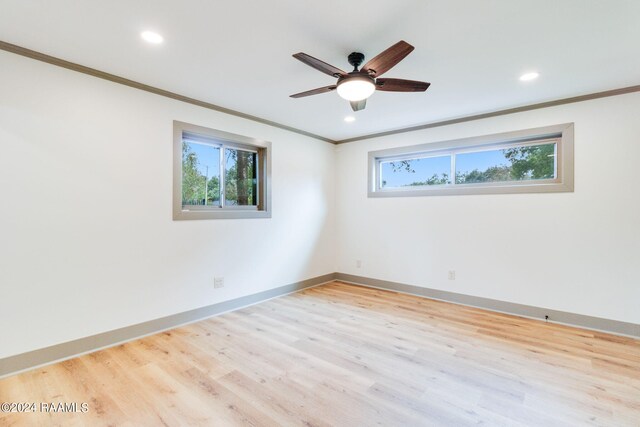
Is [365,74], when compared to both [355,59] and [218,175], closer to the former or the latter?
[355,59]

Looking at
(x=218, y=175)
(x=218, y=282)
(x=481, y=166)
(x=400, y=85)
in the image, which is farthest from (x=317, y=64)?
(x=481, y=166)

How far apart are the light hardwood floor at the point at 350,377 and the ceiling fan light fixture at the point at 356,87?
2.18 meters

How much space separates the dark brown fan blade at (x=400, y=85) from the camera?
7.59 feet

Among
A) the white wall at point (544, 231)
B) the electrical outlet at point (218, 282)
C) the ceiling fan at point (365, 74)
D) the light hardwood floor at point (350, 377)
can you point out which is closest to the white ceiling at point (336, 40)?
the ceiling fan at point (365, 74)

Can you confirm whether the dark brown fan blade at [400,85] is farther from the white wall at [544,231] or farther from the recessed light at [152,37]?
the white wall at [544,231]

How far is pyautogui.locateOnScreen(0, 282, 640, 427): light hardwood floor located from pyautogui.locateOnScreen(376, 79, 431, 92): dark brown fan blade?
226 cm

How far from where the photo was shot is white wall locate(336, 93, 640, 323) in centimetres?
304

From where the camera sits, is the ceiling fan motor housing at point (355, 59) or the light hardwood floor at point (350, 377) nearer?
the light hardwood floor at point (350, 377)

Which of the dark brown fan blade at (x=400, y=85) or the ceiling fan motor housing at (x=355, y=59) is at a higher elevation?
the ceiling fan motor housing at (x=355, y=59)

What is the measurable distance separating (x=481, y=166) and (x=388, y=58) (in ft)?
8.86

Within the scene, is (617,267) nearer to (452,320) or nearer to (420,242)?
(452,320)

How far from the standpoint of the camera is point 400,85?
93.8 inches

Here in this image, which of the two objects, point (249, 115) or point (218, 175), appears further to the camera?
point (249, 115)

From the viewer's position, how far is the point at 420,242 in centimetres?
438
